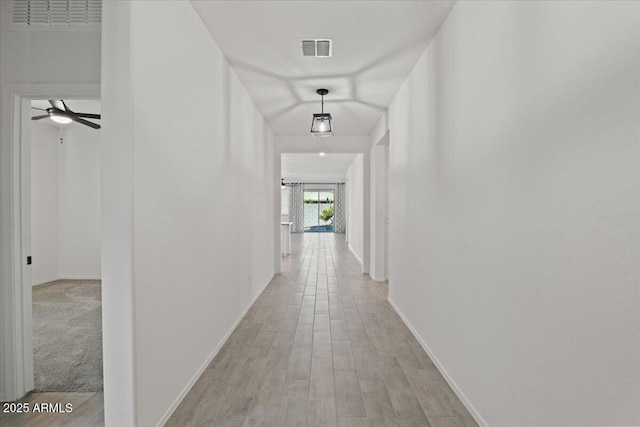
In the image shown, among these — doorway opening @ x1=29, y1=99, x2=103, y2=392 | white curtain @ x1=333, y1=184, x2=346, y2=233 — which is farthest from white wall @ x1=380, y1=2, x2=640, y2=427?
white curtain @ x1=333, y1=184, x2=346, y2=233

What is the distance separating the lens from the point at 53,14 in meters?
2.43

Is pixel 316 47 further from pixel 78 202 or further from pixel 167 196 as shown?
pixel 78 202

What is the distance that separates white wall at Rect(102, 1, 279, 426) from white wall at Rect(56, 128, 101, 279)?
407 centimetres

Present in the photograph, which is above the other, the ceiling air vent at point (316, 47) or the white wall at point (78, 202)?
the ceiling air vent at point (316, 47)

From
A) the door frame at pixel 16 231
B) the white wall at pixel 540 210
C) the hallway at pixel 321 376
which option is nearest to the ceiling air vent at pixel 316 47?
the white wall at pixel 540 210

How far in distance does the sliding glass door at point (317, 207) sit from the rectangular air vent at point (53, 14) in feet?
54.9

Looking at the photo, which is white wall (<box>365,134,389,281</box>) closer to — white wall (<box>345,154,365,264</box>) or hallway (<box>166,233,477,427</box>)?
white wall (<box>345,154,365,264</box>)

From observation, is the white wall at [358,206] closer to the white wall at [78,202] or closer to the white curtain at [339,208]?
the white wall at [78,202]

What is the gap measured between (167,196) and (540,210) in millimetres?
1934

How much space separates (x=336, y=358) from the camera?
303 centimetres

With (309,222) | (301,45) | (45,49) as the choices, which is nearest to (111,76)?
(45,49)

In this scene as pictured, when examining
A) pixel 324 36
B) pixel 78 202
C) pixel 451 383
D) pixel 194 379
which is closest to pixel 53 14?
pixel 324 36

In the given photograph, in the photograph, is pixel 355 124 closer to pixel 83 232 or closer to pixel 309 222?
pixel 83 232

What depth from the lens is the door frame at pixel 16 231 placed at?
7.72 ft
